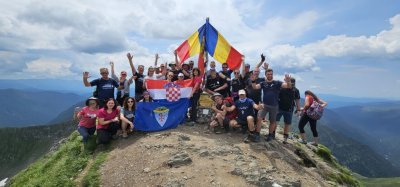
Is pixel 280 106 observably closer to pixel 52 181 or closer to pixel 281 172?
pixel 281 172

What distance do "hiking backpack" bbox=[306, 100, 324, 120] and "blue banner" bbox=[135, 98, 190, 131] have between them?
7283 millimetres

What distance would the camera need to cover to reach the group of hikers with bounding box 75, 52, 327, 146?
17.7m

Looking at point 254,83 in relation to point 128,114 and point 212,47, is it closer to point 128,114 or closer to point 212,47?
point 212,47

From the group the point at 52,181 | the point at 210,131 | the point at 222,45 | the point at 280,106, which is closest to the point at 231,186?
the point at 210,131

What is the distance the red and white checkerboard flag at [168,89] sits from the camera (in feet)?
64.8

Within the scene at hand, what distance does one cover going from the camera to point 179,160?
1490 cm

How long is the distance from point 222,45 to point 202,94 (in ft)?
14.3

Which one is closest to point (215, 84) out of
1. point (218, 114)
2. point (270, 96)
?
point (218, 114)

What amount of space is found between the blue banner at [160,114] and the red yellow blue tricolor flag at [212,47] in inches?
183

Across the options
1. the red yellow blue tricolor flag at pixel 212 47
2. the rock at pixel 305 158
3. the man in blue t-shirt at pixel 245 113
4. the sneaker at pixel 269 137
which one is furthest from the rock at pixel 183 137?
the red yellow blue tricolor flag at pixel 212 47

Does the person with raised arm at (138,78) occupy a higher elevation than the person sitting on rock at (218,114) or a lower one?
higher

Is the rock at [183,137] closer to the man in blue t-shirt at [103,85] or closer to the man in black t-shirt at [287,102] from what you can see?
the man in blue t-shirt at [103,85]

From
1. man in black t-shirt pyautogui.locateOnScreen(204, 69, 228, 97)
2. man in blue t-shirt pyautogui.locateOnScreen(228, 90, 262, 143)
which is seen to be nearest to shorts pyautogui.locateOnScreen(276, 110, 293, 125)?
man in blue t-shirt pyautogui.locateOnScreen(228, 90, 262, 143)

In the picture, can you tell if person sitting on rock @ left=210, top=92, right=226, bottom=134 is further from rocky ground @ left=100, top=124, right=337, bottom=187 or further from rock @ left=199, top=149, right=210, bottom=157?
rock @ left=199, top=149, right=210, bottom=157
